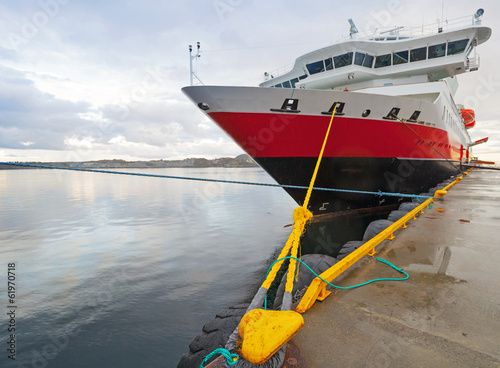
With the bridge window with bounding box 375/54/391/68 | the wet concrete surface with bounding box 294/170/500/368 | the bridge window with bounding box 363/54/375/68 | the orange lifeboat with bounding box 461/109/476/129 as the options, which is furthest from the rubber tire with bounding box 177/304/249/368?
the orange lifeboat with bounding box 461/109/476/129

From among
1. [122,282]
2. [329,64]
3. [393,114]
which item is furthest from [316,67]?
[122,282]

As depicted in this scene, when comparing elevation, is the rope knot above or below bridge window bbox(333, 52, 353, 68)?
below

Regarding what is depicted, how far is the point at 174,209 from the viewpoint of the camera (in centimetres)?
1792

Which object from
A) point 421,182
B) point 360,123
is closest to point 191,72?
point 360,123

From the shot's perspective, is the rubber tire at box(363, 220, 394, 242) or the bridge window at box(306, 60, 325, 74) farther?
the bridge window at box(306, 60, 325, 74)

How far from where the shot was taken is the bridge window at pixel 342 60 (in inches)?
460

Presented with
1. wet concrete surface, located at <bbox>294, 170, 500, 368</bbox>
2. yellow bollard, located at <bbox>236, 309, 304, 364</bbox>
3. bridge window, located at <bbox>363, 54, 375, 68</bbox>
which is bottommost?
wet concrete surface, located at <bbox>294, 170, 500, 368</bbox>

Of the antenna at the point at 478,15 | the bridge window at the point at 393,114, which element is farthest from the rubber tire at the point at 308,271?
the antenna at the point at 478,15

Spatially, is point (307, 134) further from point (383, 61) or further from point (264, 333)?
point (383, 61)

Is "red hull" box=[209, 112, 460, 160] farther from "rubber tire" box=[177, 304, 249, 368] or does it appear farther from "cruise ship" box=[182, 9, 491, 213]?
"rubber tire" box=[177, 304, 249, 368]

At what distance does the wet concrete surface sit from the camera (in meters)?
1.81

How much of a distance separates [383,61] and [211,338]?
14.0 meters

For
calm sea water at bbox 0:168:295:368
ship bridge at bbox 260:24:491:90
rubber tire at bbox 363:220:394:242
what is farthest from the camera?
ship bridge at bbox 260:24:491:90

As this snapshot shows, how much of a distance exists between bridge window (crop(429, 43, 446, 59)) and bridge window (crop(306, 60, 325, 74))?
5.10 meters
